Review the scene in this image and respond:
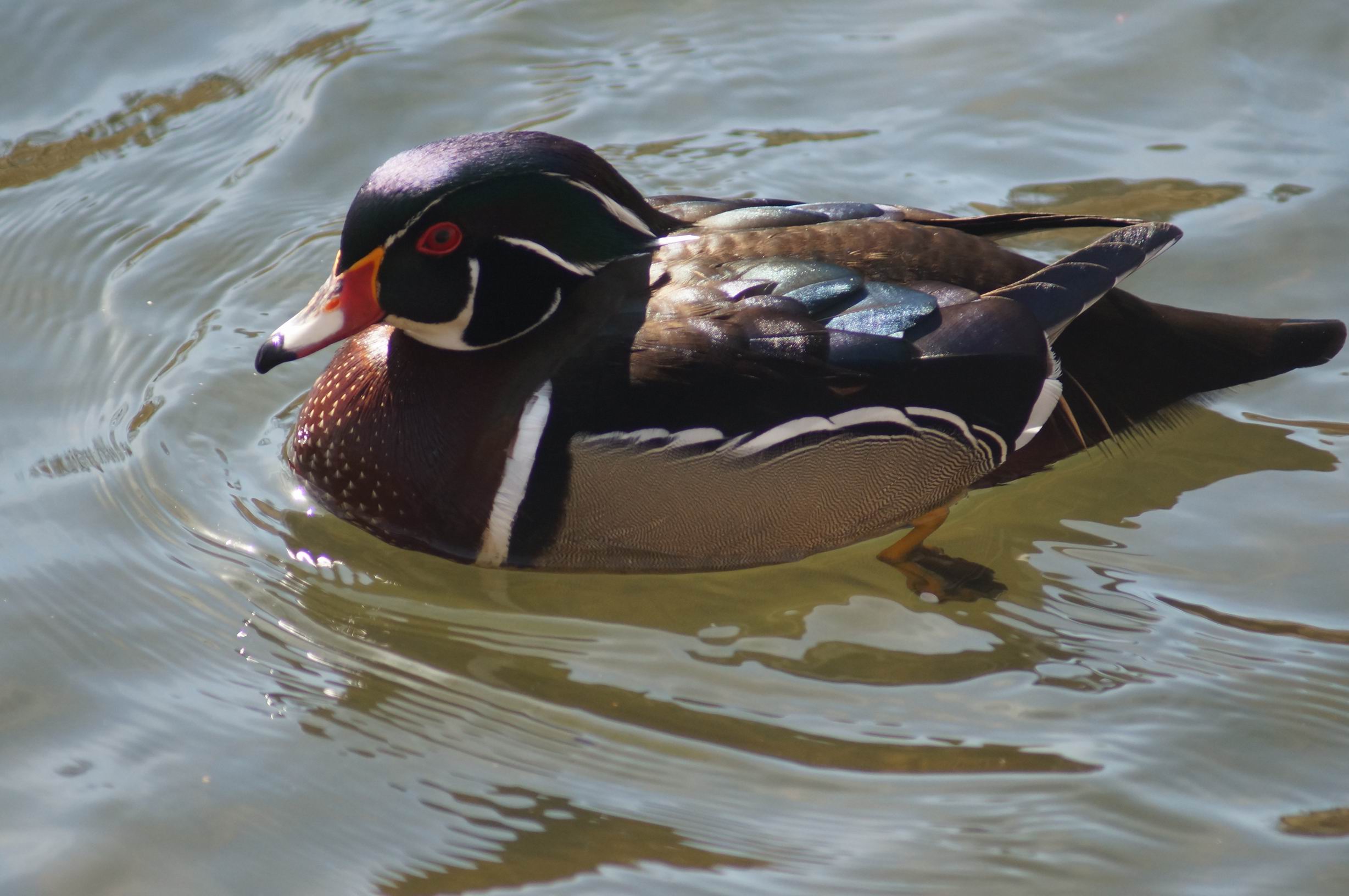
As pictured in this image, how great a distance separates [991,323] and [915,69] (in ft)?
10.2

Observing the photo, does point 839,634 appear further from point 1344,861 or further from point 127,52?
point 127,52

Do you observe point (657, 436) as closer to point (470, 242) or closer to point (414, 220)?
point (470, 242)

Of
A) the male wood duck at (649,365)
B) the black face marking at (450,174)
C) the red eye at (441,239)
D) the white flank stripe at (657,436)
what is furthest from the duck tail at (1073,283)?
the red eye at (441,239)

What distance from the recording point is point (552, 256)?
14.9ft

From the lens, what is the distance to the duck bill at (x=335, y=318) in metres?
4.50

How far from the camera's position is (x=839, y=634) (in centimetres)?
454

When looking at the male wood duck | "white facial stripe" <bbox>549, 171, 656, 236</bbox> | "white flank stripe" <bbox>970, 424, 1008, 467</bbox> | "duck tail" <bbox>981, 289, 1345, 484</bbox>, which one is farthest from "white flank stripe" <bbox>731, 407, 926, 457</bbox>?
"white facial stripe" <bbox>549, 171, 656, 236</bbox>

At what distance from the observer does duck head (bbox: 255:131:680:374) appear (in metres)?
4.40

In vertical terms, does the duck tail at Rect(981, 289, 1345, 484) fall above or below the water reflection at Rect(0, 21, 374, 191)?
below

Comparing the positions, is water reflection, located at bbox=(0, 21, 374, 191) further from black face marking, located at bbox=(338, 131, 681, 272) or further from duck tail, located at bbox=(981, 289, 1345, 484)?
duck tail, located at bbox=(981, 289, 1345, 484)

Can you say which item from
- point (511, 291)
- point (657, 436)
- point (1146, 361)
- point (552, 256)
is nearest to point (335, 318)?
point (511, 291)

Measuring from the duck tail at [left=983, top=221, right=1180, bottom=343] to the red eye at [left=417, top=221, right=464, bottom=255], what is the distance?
166 cm

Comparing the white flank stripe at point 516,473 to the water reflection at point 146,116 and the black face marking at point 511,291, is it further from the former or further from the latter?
the water reflection at point 146,116

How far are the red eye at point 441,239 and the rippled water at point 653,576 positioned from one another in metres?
1.03
